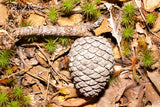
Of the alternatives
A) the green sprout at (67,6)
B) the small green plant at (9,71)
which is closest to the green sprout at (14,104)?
the small green plant at (9,71)

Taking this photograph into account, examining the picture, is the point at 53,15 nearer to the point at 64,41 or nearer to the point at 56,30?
the point at 56,30

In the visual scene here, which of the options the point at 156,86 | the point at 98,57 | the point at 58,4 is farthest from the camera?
the point at 58,4

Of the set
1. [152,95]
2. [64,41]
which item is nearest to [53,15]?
[64,41]

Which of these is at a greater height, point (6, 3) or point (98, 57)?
point (6, 3)

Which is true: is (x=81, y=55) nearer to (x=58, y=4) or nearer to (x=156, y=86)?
(x=58, y=4)

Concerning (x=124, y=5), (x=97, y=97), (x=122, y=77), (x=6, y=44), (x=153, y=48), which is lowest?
(x=97, y=97)

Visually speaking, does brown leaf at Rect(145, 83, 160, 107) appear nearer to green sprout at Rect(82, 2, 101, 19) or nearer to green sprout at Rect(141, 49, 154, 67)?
green sprout at Rect(141, 49, 154, 67)

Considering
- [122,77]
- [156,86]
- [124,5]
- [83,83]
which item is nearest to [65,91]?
[83,83]
